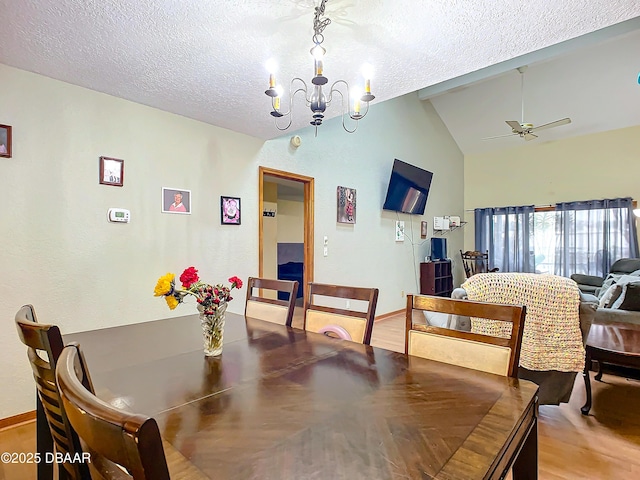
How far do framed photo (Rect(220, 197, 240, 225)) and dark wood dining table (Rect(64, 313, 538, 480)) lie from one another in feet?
6.20

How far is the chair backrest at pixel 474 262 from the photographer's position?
6.88 meters

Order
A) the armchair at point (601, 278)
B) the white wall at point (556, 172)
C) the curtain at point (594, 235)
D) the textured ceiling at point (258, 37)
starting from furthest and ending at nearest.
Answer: the white wall at point (556, 172)
the curtain at point (594, 235)
the armchair at point (601, 278)
the textured ceiling at point (258, 37)

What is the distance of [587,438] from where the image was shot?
208cm

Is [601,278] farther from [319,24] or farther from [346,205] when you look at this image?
[319,24]

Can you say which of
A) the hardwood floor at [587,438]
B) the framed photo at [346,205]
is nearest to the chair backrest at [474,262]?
the framed photo at [346,205]

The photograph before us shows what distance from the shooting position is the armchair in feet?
17.6

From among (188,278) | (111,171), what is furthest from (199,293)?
(111,171)

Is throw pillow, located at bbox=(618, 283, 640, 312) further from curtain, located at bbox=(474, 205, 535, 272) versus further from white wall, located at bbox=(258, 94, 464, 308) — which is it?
curtain, located at bbox=(474, 205, 535, 272)

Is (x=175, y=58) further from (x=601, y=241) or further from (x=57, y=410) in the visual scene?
(x=601, y=241)

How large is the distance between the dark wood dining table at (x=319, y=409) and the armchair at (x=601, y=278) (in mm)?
5524

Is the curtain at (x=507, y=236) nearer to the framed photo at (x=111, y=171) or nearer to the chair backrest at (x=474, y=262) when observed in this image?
the chair backrest at (x=474, y=262)

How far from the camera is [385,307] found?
5.47m

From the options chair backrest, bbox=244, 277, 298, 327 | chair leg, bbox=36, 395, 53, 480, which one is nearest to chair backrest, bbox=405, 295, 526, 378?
chair backrest, bbox=244, 277, 298, 327

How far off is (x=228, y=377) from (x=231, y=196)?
8.01ft
